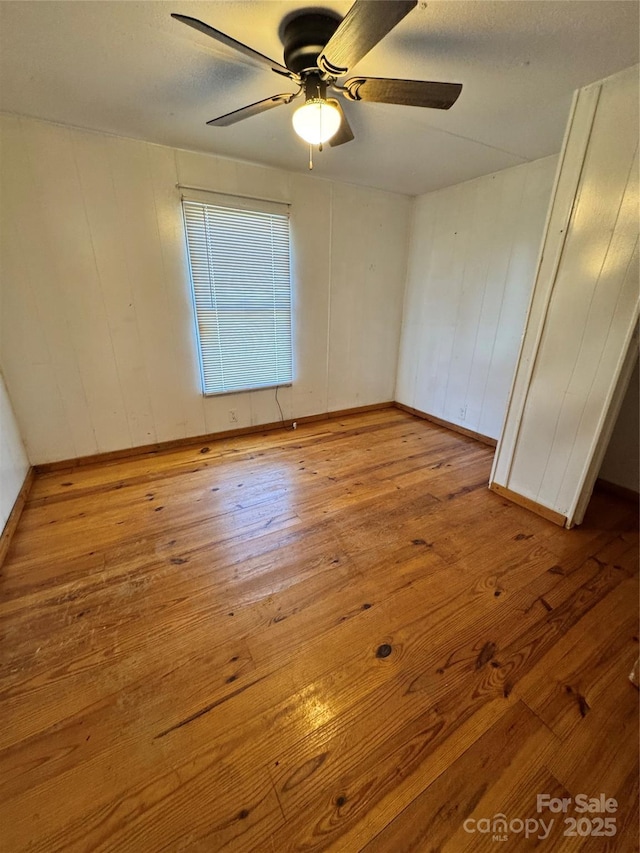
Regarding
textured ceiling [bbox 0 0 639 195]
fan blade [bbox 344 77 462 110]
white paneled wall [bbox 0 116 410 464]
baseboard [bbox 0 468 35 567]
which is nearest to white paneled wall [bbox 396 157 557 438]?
textured ceiling [bbox 0 0 639 195]

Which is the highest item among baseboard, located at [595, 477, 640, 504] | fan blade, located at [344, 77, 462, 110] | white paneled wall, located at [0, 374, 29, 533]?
fan blade, located at [344, 77, 462, 110]

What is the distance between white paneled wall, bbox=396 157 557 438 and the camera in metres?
2.68

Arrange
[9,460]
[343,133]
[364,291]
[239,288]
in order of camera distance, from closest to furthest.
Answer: [343,133] < [9,460] < [239,288] < [364,291]

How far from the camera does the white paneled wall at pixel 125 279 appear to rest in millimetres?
2178

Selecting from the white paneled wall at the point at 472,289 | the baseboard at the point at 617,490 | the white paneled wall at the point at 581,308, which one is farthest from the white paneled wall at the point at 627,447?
the white paneled wall at the point at 472,289

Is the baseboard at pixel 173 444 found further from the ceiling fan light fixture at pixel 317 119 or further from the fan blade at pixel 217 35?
the fan blade at pixel 217 35

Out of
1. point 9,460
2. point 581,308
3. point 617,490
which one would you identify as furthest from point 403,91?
point 9,460

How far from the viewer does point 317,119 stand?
4.64 ft

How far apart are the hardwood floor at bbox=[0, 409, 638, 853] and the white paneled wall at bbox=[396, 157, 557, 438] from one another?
1448 millimetres

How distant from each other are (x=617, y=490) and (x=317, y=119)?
9.59ft

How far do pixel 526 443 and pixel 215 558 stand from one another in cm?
207

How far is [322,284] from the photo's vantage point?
3283 mm

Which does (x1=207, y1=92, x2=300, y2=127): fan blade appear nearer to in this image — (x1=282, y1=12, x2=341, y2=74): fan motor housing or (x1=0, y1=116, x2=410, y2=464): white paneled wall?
(x1=282, y1=12, x2=341, y2=74): fan motor housing

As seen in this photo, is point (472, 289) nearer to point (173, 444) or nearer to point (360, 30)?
point (360, 30)
